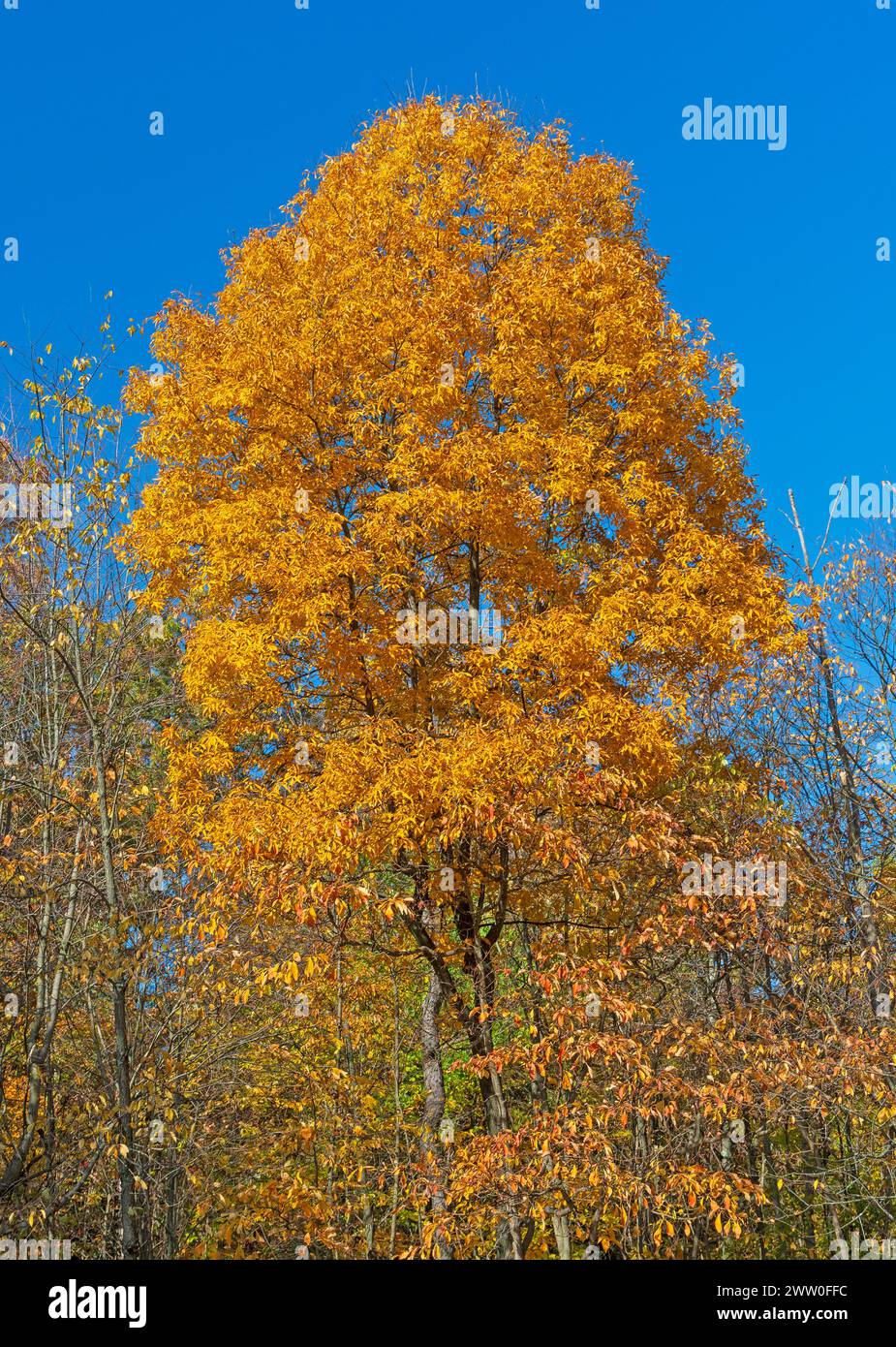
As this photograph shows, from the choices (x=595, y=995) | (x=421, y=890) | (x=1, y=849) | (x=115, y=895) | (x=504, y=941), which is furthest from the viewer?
(x=504, y=941)

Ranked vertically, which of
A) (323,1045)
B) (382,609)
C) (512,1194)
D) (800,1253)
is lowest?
(800,1253)

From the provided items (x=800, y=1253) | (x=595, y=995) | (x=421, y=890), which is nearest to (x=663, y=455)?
(x=421, y=890)

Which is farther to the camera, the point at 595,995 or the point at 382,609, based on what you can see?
the point at 382,609

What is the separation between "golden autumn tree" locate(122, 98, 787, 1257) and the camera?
8.90 metres

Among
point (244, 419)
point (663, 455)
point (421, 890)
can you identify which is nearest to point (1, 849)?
point (421, 890)

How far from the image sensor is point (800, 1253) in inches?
451

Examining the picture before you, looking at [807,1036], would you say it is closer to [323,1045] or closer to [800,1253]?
[800,1253]

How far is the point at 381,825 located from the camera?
919 cm

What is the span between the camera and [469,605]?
11617 millimetres

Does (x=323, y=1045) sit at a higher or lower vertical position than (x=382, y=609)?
lower

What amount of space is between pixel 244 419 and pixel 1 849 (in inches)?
208

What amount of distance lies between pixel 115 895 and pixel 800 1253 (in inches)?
338

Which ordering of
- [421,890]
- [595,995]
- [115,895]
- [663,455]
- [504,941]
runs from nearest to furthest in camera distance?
[115,895], [595,995], [421,890], [663,455], [504,941]

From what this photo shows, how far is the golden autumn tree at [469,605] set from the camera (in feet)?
29.2
